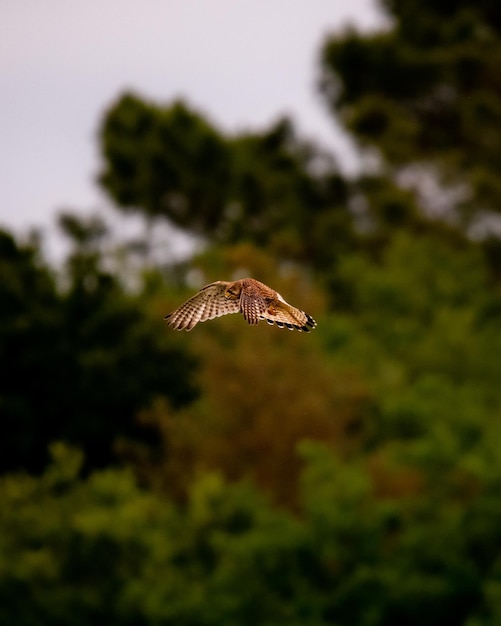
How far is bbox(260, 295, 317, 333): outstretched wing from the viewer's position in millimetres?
6887

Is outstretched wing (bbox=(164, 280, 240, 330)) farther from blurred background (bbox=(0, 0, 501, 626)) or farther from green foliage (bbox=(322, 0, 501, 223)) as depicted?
green foliage (bbox=(322, 0, 501, 223))

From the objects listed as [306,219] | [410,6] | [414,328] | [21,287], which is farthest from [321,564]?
[410,6]

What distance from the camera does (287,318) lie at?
7000mm

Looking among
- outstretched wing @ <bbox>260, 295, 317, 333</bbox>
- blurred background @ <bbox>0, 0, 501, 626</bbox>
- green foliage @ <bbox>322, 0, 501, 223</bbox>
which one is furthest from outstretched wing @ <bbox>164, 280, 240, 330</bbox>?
green foliage @ <bbox>322, 0, 501, 223</bbox>

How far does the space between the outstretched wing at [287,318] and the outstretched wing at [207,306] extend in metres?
0.19

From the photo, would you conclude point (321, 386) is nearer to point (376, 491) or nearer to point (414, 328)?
point (376, 491)

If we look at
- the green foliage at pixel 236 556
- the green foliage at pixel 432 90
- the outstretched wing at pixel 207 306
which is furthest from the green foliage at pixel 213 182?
the outstretched wing at pixel 207 306

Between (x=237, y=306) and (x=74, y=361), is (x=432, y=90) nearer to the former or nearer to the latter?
(x=74, y=361)

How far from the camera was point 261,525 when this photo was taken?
19.9 meters

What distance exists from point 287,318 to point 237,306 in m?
0.29

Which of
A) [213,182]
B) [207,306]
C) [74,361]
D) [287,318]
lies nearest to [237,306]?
[207,306]

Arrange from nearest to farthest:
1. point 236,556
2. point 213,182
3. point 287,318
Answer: point 287,318
point 236,556
point 213,182

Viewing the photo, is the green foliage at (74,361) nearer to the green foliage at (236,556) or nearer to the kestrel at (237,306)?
the green foliage at (236,556)

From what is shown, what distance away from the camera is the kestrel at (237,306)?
269 inches
